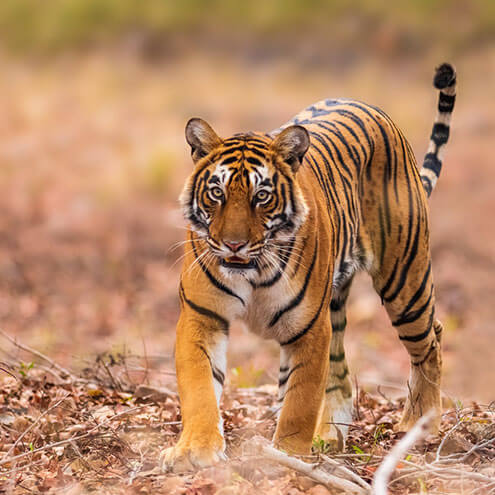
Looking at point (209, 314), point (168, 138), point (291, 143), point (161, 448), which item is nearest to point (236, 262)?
point (209, 314)

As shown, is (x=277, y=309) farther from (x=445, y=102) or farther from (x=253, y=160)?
(x=445, y=102)

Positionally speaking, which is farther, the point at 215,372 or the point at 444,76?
the point at 444,76

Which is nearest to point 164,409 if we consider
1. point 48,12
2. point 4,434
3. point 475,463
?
point 4,434

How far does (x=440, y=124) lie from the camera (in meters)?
5.50

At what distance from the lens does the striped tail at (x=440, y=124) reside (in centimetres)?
520

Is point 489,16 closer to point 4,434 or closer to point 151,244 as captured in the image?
point 151,244

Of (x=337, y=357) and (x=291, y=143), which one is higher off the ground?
(x=291, y=143)

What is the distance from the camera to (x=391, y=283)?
505cm

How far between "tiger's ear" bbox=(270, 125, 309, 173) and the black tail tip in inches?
58.2

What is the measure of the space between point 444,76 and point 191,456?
2.82 m

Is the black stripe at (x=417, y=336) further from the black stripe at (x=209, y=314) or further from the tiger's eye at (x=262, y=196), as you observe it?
the tiger's eye at (x=262, y=196)

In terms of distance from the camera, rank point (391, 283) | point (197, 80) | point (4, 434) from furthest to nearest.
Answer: point (197, 80), point (391, 283), point (4, 434)

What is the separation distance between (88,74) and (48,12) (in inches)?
214

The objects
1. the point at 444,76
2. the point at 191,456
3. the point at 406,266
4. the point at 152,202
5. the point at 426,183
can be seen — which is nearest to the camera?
the point at 191,456
